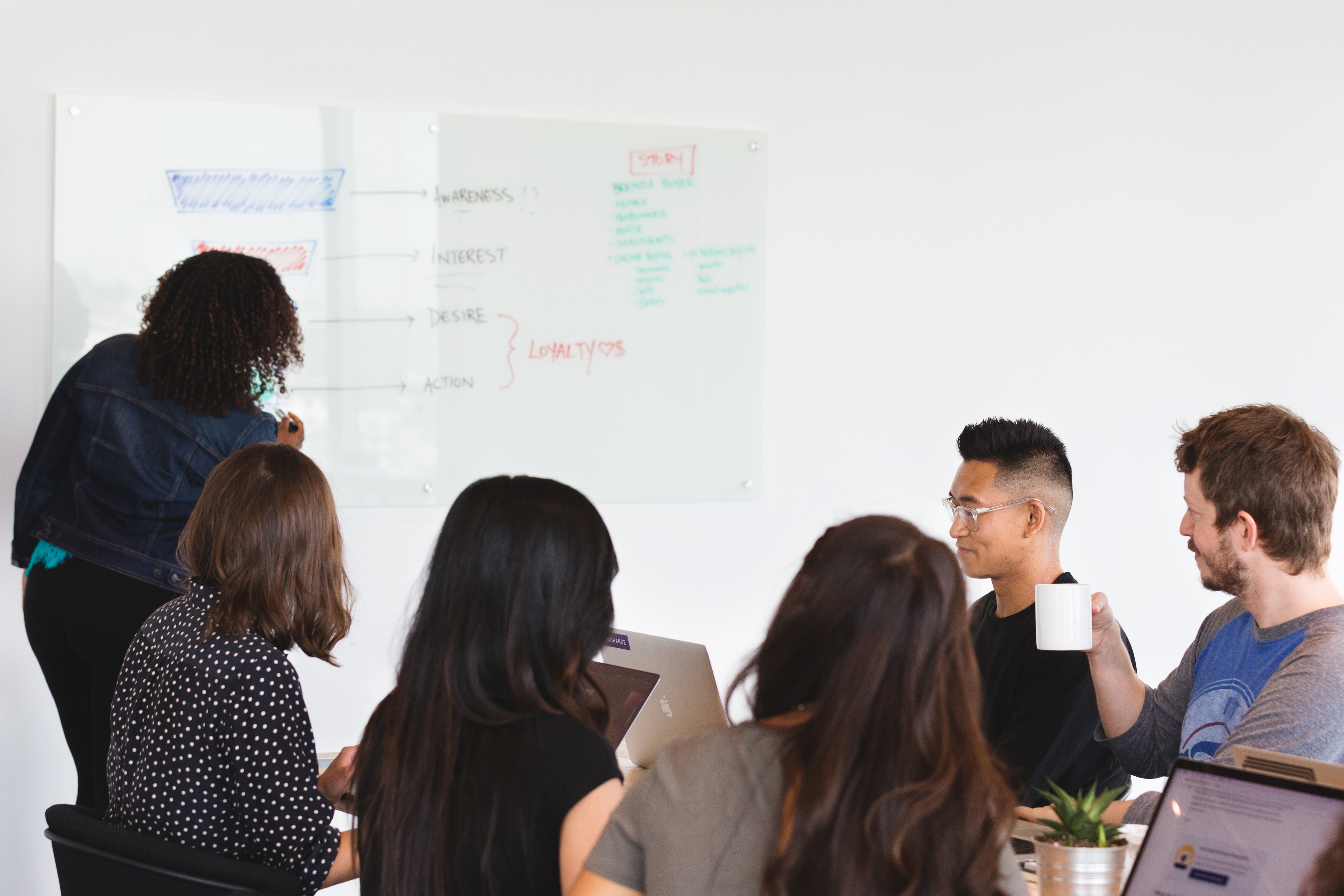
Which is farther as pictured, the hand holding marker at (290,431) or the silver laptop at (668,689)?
the hand holding marker at (290,431)

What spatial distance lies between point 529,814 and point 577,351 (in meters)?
2.05

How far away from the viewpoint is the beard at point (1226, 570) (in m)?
1.78

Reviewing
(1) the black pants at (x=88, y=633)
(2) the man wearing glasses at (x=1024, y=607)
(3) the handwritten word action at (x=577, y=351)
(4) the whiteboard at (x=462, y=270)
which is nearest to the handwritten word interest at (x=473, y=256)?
(4) the whiteboard at (x=462, y=270)

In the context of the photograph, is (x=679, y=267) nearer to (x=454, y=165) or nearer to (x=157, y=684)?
(x=454, y=165)

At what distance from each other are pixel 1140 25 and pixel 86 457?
3.10m

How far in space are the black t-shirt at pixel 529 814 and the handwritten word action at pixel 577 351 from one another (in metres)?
1.98

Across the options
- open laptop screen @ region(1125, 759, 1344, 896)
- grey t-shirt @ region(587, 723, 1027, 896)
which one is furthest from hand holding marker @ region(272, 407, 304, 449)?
open laptop screen @ region(1125, 759, 1344, 896)

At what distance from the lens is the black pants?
7.57 feet

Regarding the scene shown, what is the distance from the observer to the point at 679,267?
10.5 feet

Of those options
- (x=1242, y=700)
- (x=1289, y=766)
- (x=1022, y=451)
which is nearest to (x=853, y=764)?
(x=1289, y=766)

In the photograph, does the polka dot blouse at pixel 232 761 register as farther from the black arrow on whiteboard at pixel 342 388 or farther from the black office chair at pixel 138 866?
the black arrow on whiteboard at pixel 342 388

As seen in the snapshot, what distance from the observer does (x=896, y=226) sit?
11.0 feet

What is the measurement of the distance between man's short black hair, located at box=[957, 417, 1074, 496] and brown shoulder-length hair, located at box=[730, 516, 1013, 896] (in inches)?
54.0

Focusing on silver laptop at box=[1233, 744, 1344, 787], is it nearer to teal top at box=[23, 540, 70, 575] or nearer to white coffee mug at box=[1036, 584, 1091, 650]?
white coffee mug at box=[1036, 584, 1091, 650]
